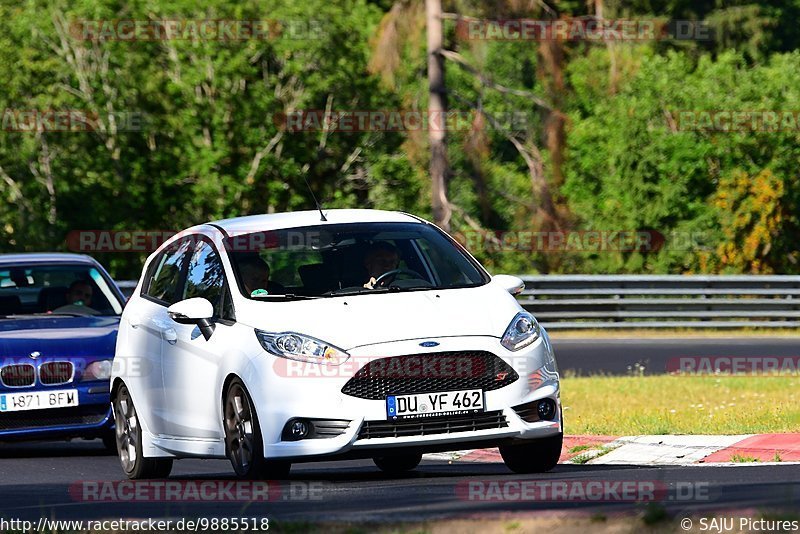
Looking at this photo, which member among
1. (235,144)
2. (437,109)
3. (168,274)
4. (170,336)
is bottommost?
(235,144)

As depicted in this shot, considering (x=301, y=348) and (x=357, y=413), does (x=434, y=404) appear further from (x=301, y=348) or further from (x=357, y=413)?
(x=301, y=348)

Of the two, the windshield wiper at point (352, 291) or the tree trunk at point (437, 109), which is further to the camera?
the tree trunk at point (437, 109)

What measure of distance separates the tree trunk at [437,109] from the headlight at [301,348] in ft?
74.2

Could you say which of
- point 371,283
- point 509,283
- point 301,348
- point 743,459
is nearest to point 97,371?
point 371,283

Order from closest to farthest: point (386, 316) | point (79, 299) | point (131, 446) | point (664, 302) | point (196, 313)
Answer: point (386, 316) → point (196, 313) → point (131, 446) → point (79, 299) → point (664, 302)

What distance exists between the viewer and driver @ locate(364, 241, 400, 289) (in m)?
10.9

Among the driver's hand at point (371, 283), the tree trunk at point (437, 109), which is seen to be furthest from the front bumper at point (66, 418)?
the tree trunk at point (437, 109)

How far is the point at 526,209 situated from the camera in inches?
1335

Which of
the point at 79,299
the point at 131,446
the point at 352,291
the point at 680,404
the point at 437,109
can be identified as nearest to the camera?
the point at 352,291

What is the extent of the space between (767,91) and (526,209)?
17552 mm

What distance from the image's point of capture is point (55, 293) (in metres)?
15.1

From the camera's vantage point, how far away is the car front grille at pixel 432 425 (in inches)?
383

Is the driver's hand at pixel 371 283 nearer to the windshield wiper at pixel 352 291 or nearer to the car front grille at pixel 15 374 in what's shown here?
the windshield wiper at pixel 352 291

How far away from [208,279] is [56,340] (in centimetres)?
332
